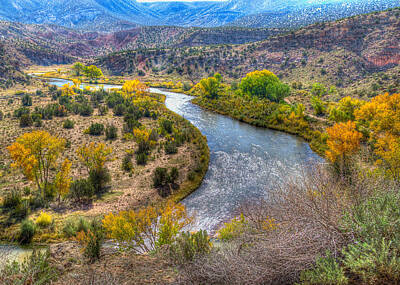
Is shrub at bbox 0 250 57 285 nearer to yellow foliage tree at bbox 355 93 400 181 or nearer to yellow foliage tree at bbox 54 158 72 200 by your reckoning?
yellow foliage tree at bbox 54 158 72 200

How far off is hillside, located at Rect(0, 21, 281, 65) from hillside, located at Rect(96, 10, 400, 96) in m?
32.0

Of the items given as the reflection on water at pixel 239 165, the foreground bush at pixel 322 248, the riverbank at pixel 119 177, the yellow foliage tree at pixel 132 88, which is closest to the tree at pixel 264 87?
the reflection on water at pixel 239 165

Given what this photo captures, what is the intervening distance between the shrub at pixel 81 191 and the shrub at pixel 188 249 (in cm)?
1149

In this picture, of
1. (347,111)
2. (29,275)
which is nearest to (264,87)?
(347,111)

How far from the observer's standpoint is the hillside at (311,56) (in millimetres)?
61916

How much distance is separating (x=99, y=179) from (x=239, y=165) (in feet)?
50.3

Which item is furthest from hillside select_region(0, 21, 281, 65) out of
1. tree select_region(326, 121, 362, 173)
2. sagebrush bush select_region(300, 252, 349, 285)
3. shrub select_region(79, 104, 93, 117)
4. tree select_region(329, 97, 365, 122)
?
sagebrush bush select_region(300, 252, 349, 285)

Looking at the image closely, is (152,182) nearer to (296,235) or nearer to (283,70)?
(296,235)

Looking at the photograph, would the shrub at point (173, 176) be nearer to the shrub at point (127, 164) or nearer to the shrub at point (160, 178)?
the shrub at point (160, 178)

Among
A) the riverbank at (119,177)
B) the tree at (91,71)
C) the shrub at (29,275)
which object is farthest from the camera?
the tree at (91,71)

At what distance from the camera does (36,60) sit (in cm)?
11712

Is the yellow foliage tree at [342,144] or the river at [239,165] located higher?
the yellow foliage tree at [342,144]

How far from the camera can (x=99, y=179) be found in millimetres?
21781

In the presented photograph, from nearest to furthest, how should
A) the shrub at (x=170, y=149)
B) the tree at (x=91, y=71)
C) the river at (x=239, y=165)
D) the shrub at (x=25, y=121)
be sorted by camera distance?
the river at (x=239, y=165) < the shrub at (x=170, y=149) < the shrub at (x=25, y=121) < the tree at (x=91, y=71)
